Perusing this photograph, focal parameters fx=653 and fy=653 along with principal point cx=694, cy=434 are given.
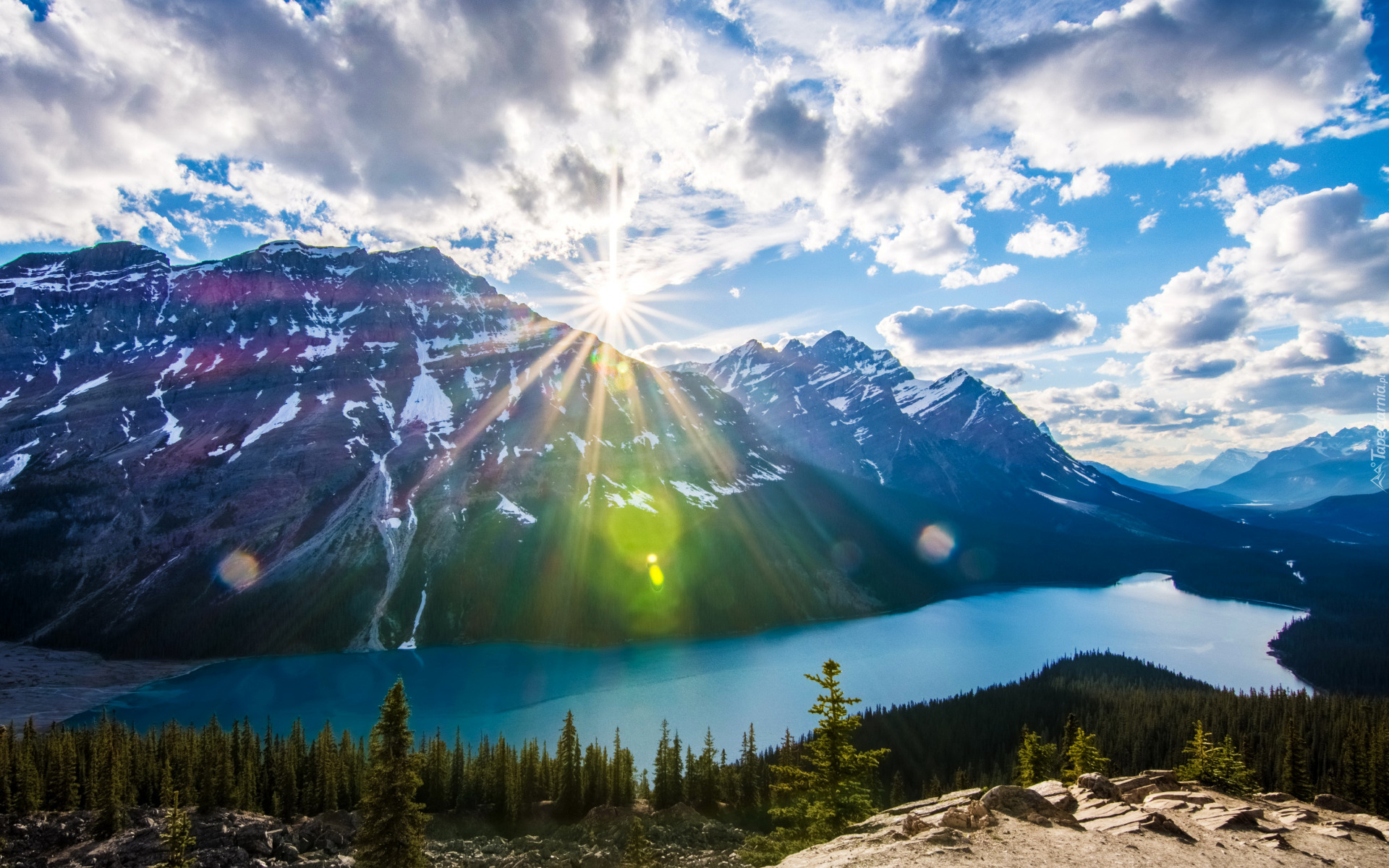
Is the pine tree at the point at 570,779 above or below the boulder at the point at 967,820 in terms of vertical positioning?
below

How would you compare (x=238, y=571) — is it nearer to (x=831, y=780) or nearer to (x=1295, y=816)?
(x=831, y=780)

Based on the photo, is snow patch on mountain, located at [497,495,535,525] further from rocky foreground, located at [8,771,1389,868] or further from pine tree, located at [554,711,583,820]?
rocky foreground, located at [8,771,1389,868]

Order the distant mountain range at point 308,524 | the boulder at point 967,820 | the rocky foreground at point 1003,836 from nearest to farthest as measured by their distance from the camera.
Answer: the rocky foreground at point 1003,836 < the boulder at point 967,820 < the distant mountain range at point 308,524

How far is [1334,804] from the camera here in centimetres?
2653

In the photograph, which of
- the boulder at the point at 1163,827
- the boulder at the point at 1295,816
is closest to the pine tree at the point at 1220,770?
the boulder at the point at 1295,816

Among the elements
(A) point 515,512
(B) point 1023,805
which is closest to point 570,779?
(B) point 1023,805

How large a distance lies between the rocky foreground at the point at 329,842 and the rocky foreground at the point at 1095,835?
79.3ft

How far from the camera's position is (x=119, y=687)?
106500mm

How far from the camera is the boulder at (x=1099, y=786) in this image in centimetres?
2367

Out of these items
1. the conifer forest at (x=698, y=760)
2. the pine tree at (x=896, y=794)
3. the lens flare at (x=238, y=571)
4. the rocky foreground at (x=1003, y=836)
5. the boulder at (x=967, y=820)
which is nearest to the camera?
the rocky foreground at (x=1003, y=836)

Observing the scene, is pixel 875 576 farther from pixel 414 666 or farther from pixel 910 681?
pixel 414 666

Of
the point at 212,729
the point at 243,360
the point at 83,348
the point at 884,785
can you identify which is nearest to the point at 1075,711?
the point at 884,785

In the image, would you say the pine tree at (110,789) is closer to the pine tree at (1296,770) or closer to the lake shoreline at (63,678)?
the lake shoreline at (63,678)

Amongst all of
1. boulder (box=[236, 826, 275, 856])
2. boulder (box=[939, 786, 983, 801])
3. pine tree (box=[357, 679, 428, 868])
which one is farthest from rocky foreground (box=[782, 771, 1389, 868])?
boulder (box=[236, 826, 275, 856])
